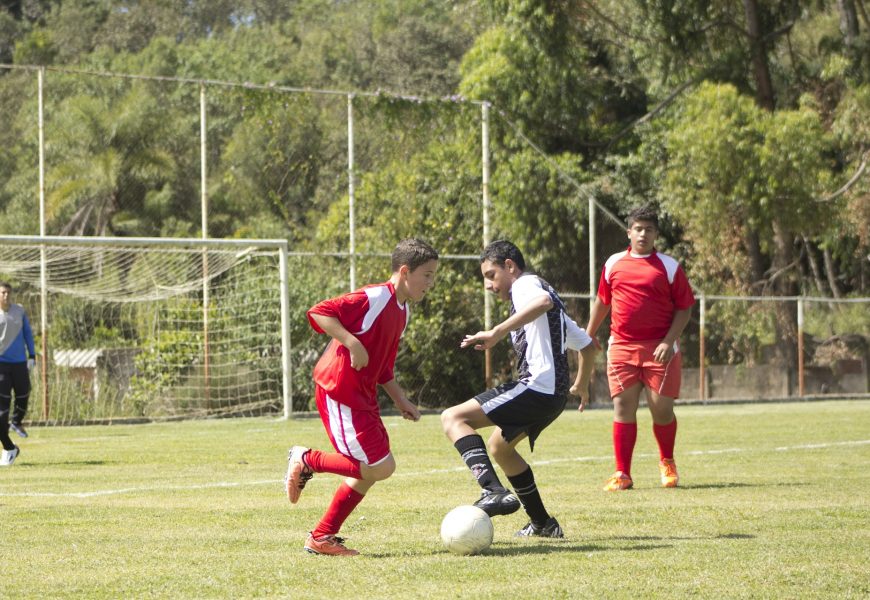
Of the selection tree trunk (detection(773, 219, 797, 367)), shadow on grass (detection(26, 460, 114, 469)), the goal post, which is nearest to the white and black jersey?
shadow on grass (detection(26, 460, 114, 469))

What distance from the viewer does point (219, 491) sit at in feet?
31.4

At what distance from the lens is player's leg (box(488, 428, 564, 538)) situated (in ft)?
23.2

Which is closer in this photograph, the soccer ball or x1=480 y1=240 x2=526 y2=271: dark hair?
the soccer ball

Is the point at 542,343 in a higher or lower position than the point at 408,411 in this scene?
higher

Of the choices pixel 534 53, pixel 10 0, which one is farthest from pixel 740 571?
pixel 10 0

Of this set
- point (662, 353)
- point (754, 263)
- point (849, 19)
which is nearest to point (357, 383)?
point (662, 353)

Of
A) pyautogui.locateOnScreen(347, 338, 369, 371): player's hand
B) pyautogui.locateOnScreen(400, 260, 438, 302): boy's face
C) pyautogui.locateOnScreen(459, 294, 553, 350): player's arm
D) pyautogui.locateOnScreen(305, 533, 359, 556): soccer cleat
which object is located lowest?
pyautogui.locateOnScreen(305, 533, 359, 556): soccer cleat

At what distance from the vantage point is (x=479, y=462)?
22.4 ft

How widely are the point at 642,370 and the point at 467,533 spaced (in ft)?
13.0

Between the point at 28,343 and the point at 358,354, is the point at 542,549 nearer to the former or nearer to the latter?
the point at 358,354

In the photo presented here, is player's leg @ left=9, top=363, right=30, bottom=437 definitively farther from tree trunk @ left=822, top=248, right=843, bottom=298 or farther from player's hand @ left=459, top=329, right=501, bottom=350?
tree trunk @ left=822, top=248, right=843, bottom=298

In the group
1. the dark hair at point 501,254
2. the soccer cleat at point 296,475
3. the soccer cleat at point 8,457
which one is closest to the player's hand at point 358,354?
the soccer cleat at point 296,475

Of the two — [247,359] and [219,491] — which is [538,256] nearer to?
[247,359]

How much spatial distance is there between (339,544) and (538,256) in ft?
66.1
